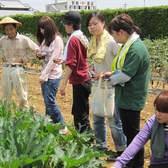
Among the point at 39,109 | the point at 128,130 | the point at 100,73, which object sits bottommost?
the point at 39,109

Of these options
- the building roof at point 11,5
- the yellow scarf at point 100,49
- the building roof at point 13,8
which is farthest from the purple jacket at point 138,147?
the building roof at point 11,5

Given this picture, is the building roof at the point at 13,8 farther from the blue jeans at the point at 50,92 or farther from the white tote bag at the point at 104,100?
the white tote bag at the point at 104,100

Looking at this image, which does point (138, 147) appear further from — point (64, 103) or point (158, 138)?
point (64, 103)

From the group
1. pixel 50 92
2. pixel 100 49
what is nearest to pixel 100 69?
pixel 100 49

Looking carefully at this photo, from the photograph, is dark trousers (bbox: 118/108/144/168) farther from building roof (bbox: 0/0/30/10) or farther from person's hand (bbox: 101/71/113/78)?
building roof (bbox: 0/0/30/10)

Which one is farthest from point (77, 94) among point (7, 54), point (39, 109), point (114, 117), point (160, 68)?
point (160, 68)

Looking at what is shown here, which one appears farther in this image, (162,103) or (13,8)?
(13,8)

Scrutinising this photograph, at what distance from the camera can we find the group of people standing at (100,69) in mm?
2971

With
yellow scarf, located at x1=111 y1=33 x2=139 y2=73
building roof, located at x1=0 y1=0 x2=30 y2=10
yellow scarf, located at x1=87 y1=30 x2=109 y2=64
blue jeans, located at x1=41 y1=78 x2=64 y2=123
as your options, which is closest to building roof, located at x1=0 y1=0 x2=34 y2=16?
building roof, located at x1=0 y1=0 x2=30 y2=10

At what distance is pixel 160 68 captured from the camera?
21.7ft

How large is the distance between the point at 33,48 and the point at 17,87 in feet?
1.78

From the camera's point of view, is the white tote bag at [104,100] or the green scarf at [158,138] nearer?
the green scarf at [158,138]

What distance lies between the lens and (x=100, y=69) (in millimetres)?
3504

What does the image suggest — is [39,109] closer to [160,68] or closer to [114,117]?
[160,68]
